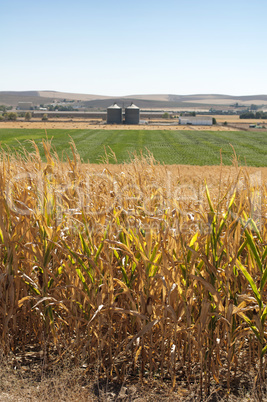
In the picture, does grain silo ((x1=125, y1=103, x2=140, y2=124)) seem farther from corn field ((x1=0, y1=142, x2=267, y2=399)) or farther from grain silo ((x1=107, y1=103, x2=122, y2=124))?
corn field ((x1=0, y1=142, x2=267, y2=399))

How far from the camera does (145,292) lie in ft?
12.8

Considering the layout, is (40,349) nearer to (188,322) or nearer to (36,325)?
(36,325)

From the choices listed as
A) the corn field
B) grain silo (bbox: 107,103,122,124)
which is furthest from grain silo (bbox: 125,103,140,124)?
the corn field

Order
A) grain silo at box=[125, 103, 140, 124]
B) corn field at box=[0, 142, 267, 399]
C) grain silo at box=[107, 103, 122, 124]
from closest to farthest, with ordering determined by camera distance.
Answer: corn field at box=[0, 142, 267, 399]
grain silo at box=[107, 103, 122, 124]
grain silo at box=[125, 103, 140, 124]

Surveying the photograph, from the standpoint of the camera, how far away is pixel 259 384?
3709 mm

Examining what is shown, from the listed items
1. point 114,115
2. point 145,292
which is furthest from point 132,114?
point 145,292

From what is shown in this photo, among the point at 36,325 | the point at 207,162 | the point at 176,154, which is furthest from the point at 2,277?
the point at 176,154

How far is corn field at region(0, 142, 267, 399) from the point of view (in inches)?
145

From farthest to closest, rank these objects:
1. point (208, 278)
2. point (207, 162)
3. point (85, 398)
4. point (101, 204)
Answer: point (207, 162) < point (101, 204) < point (208, 278) < point (85, 398)

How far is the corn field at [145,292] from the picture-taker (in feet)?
12.1

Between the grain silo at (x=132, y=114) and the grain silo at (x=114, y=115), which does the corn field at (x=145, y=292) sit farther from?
the grain silo at (x=132, y=114)

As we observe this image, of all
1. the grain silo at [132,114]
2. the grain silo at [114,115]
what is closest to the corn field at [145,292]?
the grain silo at [114,115]

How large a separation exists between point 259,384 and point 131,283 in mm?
1507

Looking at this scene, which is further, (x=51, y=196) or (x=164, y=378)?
(x=51, y=196)
